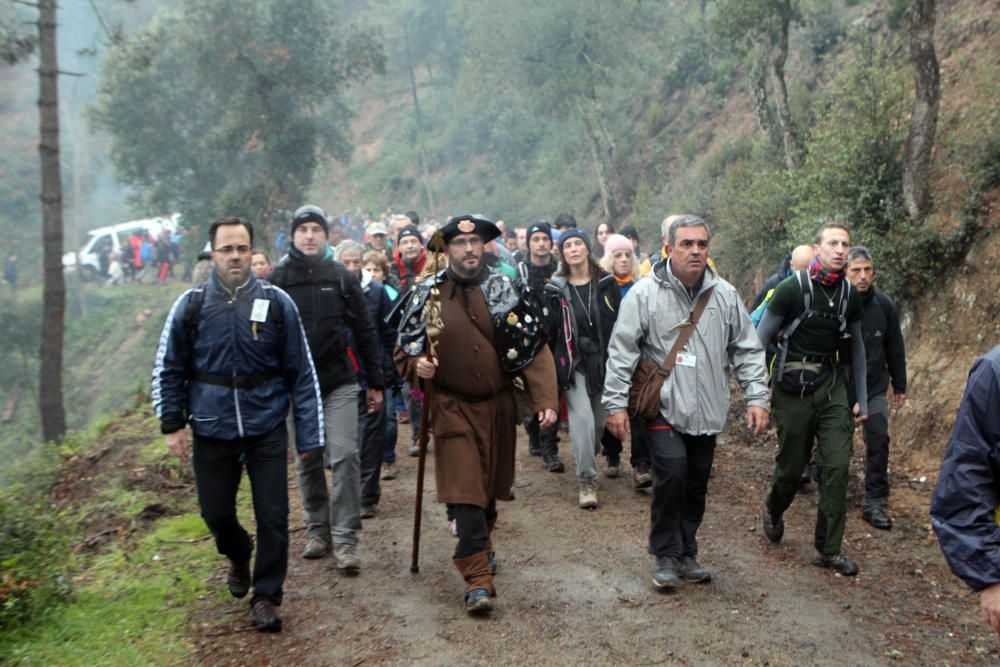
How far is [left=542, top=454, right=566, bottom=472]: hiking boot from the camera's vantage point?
889 cm

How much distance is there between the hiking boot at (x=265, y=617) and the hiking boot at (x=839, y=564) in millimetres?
3652

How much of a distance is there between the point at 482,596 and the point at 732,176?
1331 centimetres

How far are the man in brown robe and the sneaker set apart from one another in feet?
3.14

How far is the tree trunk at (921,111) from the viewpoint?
977 cm

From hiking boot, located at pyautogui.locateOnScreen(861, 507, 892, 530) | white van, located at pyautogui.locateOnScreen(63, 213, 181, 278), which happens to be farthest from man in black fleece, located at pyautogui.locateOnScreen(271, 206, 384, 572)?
white van, located at pyautogui.locateOnScreen(63, 213, 181, 278)

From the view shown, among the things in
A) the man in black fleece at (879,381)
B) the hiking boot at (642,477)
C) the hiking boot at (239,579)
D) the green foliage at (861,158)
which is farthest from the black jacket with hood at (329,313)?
the green foliage at (861,158)

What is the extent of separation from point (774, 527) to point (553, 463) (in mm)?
2714

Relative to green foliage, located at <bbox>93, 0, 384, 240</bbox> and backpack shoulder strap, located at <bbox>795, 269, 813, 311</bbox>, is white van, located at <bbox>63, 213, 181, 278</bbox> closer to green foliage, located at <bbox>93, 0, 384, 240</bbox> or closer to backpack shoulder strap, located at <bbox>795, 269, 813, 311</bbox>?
green foliage, located at <bbox>93, 0, 384, 240</bbox>

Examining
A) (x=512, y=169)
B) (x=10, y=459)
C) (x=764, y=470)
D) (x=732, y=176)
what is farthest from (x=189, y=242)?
(x=764, y=470)

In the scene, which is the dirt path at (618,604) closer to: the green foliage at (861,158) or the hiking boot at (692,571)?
the hiking boot at (692,571)

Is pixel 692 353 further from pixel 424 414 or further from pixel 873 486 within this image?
pixel 873 486

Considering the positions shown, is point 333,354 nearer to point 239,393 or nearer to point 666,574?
point 239,393

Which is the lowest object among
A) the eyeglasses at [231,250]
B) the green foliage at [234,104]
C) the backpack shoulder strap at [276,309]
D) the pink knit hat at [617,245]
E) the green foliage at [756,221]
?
the backpack shoulder strap at [276,309]

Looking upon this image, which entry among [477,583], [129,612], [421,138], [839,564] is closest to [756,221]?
[839,564]
